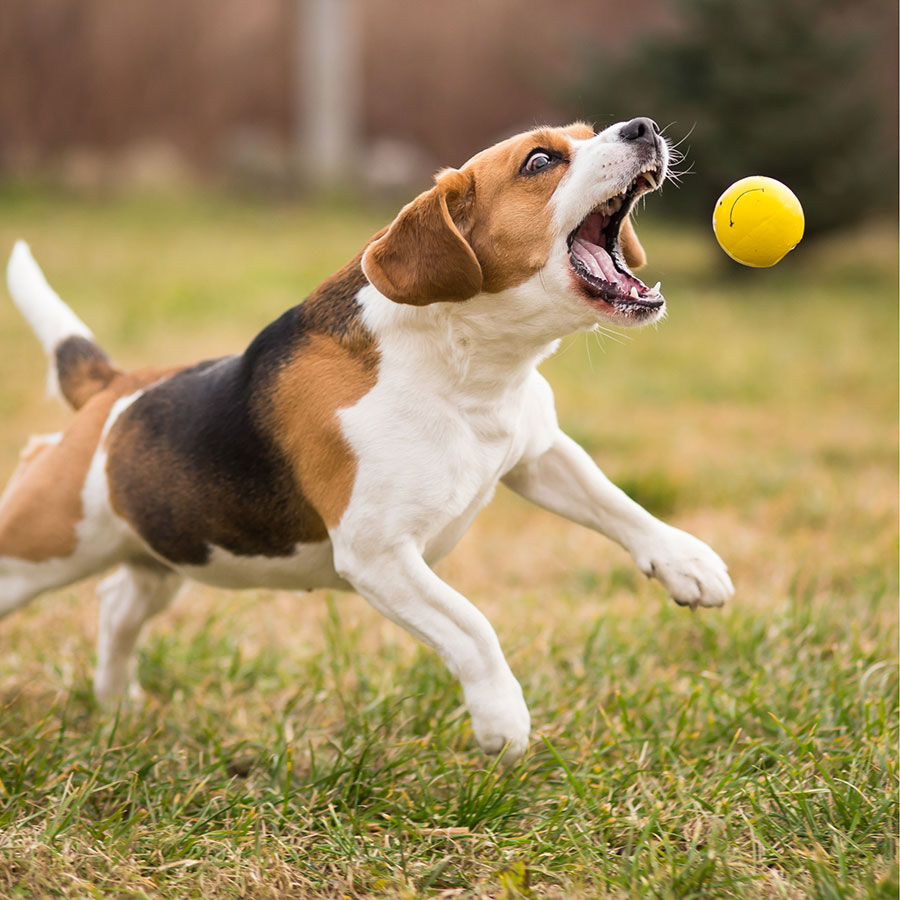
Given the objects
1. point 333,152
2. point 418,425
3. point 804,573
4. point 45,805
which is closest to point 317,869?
point 45,805

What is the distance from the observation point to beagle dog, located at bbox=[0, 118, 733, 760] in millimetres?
2844

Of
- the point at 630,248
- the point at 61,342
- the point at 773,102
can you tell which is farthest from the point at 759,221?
the point at 773,102

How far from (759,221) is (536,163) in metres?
0.59

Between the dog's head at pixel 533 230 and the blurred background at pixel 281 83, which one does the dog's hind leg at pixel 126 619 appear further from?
the blurred background at pixel 281 83

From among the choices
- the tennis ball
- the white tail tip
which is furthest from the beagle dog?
the white tail tip

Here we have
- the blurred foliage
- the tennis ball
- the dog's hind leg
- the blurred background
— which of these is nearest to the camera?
the tennis ball

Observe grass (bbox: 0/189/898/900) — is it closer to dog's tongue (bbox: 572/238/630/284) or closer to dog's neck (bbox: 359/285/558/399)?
dog's neck (bbox: 359/285/558/399)

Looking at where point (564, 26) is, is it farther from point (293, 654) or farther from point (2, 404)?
point (293, 654)

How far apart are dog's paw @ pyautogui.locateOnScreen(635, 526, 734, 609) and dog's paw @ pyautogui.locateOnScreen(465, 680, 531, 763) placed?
0.58 metres

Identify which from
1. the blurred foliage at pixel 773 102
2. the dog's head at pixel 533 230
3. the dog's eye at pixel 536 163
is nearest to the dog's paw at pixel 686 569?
the dog's head at pixel 533 230

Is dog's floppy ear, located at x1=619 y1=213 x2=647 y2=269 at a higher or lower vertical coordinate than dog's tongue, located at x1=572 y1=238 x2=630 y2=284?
lower

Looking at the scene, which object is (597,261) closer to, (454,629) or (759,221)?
(759,221)

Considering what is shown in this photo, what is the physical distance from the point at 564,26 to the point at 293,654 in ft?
49.4

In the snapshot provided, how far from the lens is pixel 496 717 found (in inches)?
110
